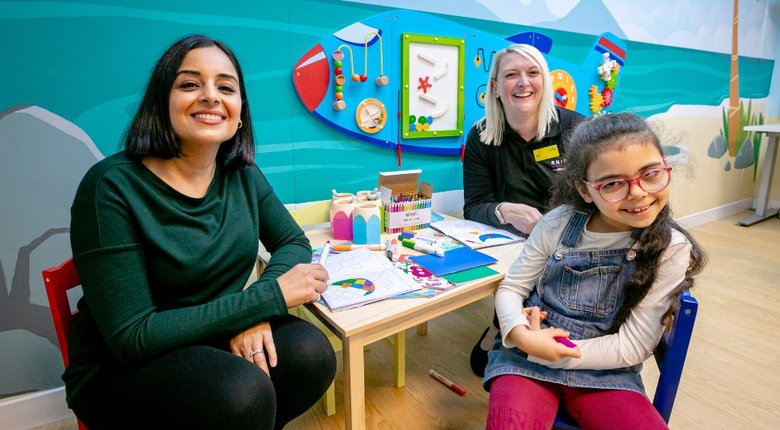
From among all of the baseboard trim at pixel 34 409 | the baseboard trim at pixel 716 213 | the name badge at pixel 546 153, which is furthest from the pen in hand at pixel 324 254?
the baseboard trim at pixel 716 213

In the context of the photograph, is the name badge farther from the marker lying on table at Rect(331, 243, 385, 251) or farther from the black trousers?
the black trousers

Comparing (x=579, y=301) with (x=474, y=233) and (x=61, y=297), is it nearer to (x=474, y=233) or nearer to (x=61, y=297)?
(x=474, y=233)

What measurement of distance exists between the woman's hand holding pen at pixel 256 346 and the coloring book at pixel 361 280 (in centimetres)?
16

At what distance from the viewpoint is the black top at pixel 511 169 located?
68.2 inches

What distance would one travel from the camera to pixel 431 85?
2010mm

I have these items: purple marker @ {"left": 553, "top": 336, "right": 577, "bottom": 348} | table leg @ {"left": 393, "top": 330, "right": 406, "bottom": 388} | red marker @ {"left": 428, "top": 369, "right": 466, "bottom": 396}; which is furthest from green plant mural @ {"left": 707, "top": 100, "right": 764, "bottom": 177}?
purple marker @ {"left": 553, "top": 336, "right": 577, "bottom": 348}

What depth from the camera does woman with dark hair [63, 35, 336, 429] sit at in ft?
2.78

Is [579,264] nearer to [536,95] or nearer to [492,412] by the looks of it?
[492,412]

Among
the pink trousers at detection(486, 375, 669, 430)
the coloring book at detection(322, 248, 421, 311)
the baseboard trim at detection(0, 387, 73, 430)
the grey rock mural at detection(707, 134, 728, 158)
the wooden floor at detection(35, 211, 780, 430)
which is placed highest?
the grey rock mural at detection(707, 134, 728, 158)

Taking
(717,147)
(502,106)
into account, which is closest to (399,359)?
(502,106)

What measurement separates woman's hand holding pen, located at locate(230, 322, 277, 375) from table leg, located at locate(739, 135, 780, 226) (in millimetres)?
4353

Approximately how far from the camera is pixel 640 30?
9.59ft

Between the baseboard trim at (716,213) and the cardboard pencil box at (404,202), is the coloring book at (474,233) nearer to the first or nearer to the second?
the cardboard pencil box at (404,202)

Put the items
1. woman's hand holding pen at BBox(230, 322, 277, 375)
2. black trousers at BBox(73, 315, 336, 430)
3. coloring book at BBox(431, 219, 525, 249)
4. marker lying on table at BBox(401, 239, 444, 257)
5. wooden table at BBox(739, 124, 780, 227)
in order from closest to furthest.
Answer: black trousers at BBox(73, 315, 336, 430)
woman's hand holding pen at BBox(230, 322, 277, 375)
marker lying on table at BBox(401, 239, 444, 257)
coloring book at BBox(431, 219, 525, 249)
wooden table at BBox(739, 124, 780, 227)
